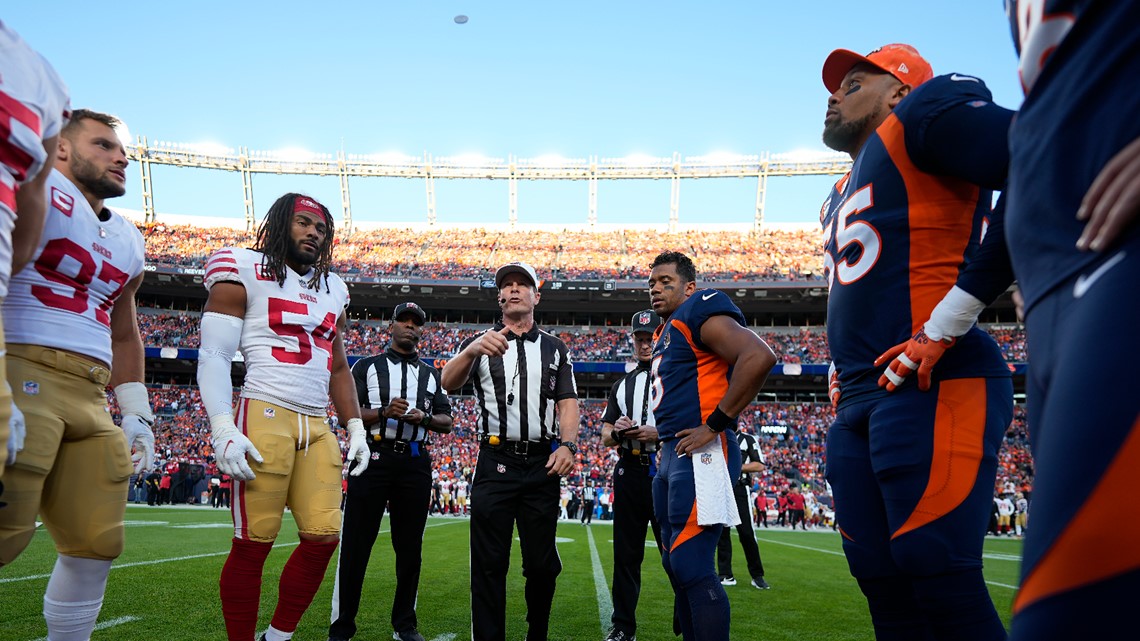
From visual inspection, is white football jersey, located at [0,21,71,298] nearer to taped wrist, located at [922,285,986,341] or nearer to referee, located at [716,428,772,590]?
taped wrist, located at [922,285,986,341]

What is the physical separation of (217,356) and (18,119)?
1994mm

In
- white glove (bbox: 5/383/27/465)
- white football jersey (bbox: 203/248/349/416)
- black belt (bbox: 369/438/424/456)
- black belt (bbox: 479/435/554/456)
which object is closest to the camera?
white glove (bbox: 5/383/27/465)

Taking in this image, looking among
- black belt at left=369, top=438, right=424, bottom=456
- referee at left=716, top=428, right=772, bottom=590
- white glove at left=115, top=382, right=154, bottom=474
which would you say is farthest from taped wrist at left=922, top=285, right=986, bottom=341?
referee at left=716, top=428, right=772, bottom=590

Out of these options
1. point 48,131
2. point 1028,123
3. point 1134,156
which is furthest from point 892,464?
point 48,131

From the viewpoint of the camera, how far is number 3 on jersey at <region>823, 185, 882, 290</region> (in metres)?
2.52

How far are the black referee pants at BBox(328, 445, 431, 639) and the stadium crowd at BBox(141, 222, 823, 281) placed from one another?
116 feet

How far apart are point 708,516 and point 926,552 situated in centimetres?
140

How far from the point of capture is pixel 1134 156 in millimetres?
1033

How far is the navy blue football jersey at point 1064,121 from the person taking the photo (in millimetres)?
1125

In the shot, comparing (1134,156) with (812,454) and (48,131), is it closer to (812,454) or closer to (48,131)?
(48,131)

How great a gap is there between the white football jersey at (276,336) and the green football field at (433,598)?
1807 millimetres

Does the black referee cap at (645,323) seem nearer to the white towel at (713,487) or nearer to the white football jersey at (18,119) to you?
the white towel at (713,487)

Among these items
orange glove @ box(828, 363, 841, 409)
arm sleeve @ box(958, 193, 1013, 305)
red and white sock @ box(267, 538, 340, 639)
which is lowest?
red and white sock @ box(267, 538, 340, 639)

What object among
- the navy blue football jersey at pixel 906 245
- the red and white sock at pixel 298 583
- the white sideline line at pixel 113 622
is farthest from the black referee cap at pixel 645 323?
the white sideline line at pixel 113 622
